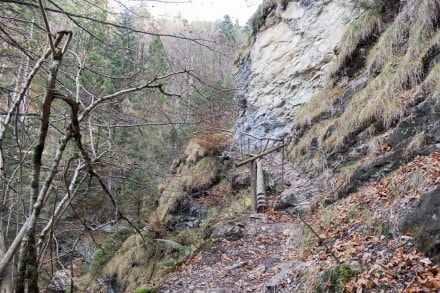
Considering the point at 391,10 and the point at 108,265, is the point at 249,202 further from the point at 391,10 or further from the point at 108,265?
the point at 391,10

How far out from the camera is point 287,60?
12.0 meters

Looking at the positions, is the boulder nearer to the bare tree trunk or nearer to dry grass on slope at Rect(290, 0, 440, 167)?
dry grass on slope at Rect(290, 0, 440, 167)

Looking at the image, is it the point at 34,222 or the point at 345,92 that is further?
the point at 345,92

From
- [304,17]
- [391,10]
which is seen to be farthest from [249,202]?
[304,17]

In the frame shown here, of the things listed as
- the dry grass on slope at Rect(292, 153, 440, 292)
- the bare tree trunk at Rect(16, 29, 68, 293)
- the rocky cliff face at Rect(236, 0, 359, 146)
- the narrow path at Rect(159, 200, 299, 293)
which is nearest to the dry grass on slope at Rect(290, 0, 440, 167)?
the dry grass on slope at Rect(292, 153, 440, 292)

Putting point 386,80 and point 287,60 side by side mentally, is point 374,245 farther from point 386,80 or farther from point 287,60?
point 287,60

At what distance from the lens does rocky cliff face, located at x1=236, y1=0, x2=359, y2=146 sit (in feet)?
34.9

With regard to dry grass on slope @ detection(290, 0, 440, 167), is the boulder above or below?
below

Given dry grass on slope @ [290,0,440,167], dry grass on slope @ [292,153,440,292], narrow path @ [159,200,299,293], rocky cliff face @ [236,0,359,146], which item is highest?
rocky cliff face @ [236,0,359,146]

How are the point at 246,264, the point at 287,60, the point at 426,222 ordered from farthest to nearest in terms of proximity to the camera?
the point at 287,60 < the point at 246,264 < the point at 426,222

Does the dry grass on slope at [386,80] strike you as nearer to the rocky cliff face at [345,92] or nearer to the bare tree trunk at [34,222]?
the rocky cliff face at [345,92]

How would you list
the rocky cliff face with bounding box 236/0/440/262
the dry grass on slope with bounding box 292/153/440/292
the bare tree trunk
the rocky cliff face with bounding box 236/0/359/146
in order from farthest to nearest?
the rocky cliff face with bounding box 236/0/359/146
the rocky cliff face with bounding box 236/0/440/262
the dry grass on slope with bounding box 292/153/440/292
the bare tree trunk

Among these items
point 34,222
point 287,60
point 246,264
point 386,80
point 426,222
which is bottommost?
point 246,264

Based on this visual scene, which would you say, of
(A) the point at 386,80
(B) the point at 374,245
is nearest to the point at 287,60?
(A) the point at 386,80
